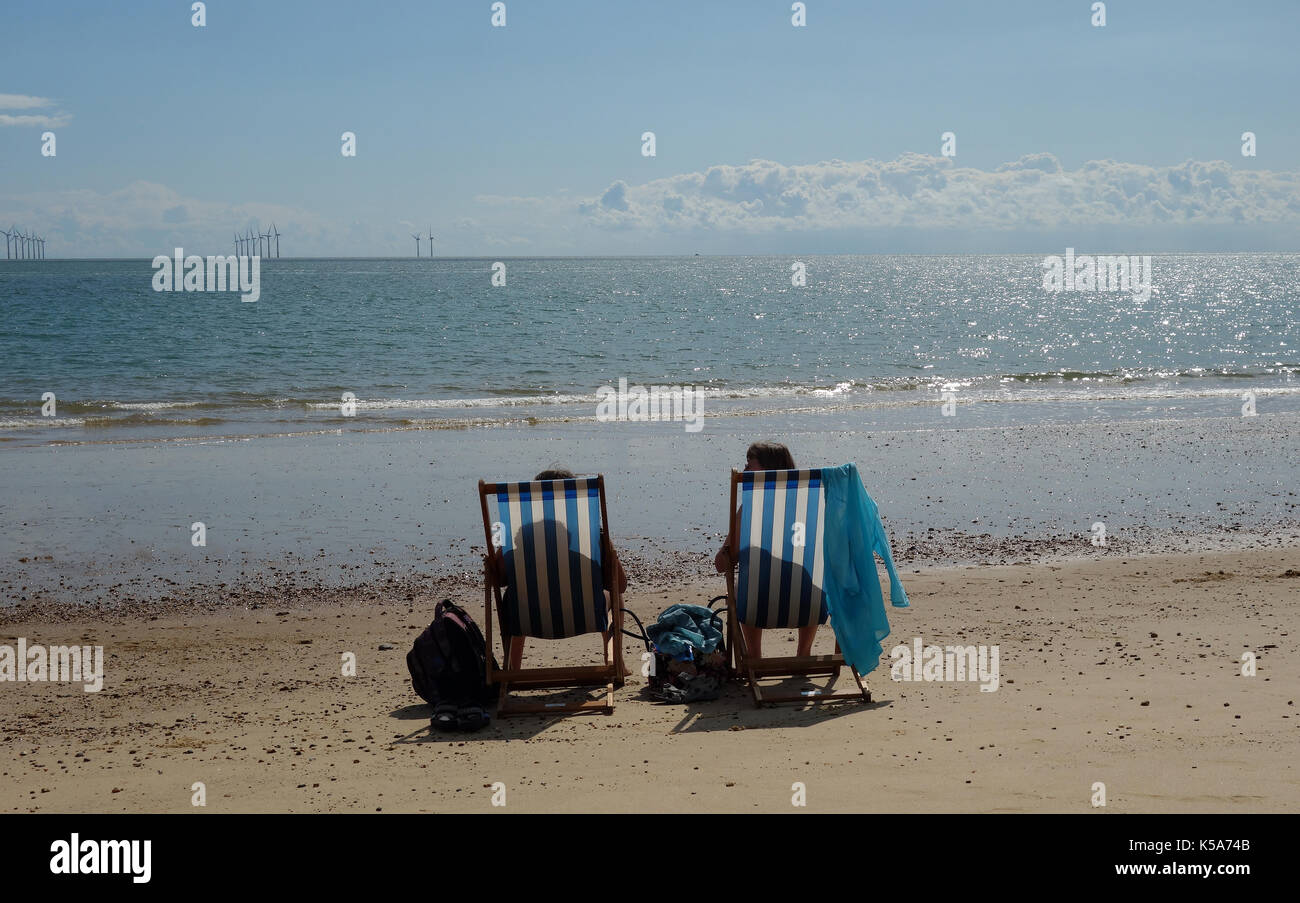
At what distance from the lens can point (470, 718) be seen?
5078 millimetres

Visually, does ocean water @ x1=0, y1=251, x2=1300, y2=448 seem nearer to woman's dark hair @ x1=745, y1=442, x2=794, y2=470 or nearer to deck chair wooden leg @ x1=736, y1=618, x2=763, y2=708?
woman's dark hair @ x1=745, y1=442, x2=794, y2=470

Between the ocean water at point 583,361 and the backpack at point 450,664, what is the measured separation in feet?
38.0

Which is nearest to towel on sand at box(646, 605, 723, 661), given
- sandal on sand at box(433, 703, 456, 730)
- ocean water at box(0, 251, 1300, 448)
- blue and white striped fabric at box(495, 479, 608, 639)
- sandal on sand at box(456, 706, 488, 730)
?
blue and white striped fabric at box(495, 479, 608, 639)

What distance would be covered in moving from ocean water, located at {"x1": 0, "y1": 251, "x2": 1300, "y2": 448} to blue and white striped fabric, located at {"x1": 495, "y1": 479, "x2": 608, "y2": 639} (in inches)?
460

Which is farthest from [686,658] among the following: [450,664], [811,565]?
[450,664]

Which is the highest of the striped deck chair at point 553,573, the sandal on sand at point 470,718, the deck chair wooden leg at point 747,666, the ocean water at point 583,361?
the ocean water at point 583,361

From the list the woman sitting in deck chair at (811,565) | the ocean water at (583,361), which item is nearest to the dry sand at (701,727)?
the woman sitting in deck chair at (811,565)

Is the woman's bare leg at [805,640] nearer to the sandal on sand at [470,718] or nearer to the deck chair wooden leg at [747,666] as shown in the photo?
the deck chair wooden leg at [747,666]

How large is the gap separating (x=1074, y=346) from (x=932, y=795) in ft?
116

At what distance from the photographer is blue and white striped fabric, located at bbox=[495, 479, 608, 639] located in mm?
5484

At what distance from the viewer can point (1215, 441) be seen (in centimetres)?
1416

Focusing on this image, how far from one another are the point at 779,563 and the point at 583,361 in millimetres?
24401

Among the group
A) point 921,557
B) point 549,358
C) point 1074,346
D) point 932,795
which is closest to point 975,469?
point 921,557

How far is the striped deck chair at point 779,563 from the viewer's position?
5.50m
